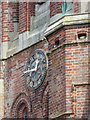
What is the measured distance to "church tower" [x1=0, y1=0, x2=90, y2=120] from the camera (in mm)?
44969

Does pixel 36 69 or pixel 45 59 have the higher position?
pixel 45 59

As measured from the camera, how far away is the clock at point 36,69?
49812 mm

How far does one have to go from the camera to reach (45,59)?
49.8 metres

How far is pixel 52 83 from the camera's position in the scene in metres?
46.1

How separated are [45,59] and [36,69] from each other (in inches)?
28.0

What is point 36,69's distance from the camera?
165 ft

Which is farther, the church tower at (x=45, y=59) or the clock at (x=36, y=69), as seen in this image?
the clock at (x=36, y=69)

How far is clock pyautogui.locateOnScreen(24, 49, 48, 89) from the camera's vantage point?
163ft

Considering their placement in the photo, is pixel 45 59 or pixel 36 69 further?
pixel 36 69

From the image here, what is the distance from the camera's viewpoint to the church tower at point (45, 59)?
44969mm

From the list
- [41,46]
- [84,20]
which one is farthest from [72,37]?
[41,46]

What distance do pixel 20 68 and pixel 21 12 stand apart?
77.5 inches

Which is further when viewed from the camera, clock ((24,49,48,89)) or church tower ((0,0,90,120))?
clock ((24,49,48,89))

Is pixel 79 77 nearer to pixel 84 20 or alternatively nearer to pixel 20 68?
pixel 84 20
